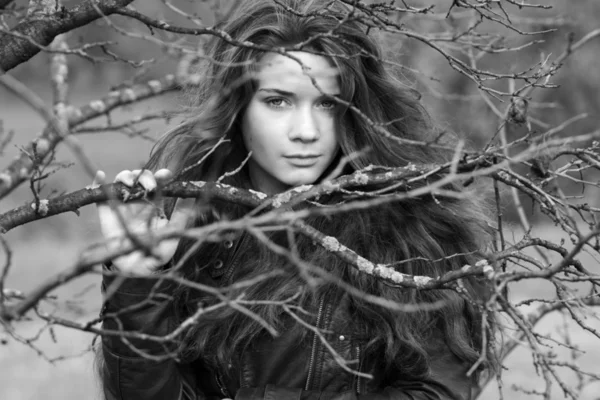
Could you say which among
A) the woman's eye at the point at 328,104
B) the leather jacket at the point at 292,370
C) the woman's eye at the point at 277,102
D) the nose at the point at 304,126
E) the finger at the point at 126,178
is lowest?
the leather jacket at the point at 292,370

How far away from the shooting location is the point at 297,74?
240cm

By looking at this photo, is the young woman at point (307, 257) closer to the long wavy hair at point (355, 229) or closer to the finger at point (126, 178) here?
the long wavy hair at point (355, 229)

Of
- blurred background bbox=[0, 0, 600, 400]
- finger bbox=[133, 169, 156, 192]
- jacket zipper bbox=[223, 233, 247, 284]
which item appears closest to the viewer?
finger bbox=[133, 169, 156, 192]

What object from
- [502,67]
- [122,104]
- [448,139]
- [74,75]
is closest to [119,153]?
[74,75]

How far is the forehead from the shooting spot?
2.39m

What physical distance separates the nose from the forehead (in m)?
0.06

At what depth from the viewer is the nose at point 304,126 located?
2420mm

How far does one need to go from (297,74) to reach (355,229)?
20.0 inches

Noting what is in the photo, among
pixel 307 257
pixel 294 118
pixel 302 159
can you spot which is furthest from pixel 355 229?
pixel 294 118

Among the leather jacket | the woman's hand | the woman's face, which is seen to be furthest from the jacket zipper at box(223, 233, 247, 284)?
the woman's hand

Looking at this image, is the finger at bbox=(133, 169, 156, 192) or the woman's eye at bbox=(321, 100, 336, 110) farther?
the woman's eye at bbox=(321, 100, 336, 110)

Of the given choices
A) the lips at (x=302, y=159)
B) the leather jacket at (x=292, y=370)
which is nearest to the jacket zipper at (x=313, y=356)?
the leather jacket at (x=292, y=370)

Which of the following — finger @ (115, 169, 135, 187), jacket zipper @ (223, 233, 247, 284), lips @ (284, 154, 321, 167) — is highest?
lips @ (284, 154, 321, 167)

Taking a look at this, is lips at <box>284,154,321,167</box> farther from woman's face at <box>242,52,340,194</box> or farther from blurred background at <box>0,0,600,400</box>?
blurred background at <box>0,0,600,400</box>
